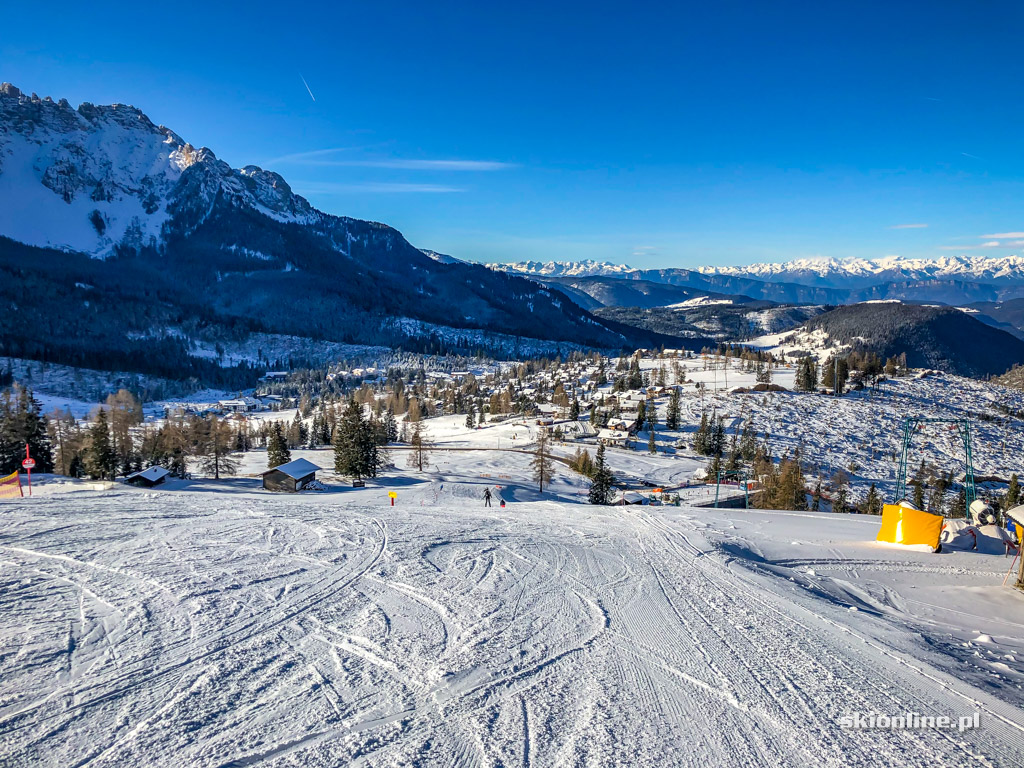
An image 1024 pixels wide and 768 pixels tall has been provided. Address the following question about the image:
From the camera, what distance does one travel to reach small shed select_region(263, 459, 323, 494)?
37.0m

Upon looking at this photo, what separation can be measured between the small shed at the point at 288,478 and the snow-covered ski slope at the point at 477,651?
2161cm

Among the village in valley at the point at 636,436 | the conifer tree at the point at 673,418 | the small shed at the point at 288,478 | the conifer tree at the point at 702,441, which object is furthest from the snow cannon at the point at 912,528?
the conifer tree at the point at 673,418

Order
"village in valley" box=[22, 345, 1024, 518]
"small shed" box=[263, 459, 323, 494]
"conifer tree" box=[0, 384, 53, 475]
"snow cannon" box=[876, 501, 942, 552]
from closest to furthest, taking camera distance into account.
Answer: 1. "snow cannon" box=[876, 501, 942, 552]
2. "small shed" box=[263, 459, 323, 494]
3. "conifer tree" box=[0, 384, 53, 475]
4. "village in valley" box=[22, 345, 1024, 518]

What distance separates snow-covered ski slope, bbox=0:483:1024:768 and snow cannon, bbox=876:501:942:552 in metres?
1.42

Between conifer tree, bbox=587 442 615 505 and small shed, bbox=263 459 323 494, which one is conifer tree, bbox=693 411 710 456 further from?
small shed, bbox=263 459 323 494

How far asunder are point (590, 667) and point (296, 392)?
153 meters

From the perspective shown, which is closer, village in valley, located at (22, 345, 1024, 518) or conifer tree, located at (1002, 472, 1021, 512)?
conifer tree, located at (1002, 472, 1021, 512)

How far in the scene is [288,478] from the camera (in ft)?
122

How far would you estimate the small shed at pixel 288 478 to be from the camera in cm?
3697

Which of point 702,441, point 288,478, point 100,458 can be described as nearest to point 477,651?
point 288,478

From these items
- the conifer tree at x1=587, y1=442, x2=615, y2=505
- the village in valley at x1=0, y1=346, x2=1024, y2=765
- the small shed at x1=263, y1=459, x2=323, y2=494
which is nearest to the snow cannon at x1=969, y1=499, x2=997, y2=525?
the village in valley at x1=0, y1=346, x2=1024, y2=765

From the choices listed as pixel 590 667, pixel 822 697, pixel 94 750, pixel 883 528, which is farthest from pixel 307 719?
pixel 883 528

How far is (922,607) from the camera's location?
11.8 m

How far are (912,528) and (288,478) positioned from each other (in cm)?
3543
